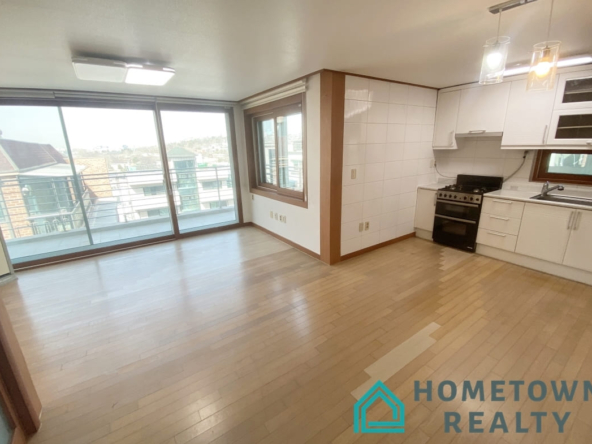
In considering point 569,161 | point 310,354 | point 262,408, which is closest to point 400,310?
point 310,354

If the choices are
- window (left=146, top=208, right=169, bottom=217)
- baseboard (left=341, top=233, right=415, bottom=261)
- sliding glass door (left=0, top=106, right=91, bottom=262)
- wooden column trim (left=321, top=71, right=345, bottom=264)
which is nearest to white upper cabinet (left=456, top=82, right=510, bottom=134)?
baseboard (left=341, top=233, right=415, bottom=261)

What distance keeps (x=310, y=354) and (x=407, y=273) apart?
A: 1.80m

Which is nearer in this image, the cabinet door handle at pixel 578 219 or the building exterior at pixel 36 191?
the cabinet door handle at pixel 578 219

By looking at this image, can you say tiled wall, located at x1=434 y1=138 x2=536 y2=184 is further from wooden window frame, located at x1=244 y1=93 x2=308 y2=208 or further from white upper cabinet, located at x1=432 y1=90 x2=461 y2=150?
wooden window frame, located at x1=244 y1=93 x2=308 y2=208

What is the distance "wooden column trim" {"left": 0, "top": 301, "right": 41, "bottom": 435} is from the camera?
1336 mm

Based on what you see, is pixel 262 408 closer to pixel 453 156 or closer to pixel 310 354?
pixel 310 354

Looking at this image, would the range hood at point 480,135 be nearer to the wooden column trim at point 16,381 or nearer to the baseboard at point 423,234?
the baseboard at point 423,234

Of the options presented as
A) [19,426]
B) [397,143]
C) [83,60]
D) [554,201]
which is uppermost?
[83,60]

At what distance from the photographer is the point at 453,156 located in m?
4.21

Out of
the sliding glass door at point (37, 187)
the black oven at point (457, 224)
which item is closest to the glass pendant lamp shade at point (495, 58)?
the black oven at point (457, 224)

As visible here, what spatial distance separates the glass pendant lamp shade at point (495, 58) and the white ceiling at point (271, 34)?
0.24m

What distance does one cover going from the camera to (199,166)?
5.04 meters

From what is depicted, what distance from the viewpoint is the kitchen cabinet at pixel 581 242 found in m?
2.68

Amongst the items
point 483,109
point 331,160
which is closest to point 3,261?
point 331,160
